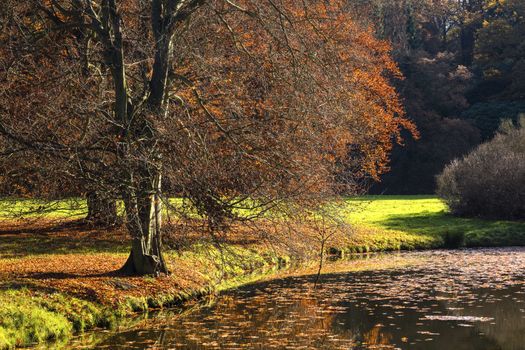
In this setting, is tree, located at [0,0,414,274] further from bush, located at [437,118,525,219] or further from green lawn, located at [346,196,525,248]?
bush, located at [437,118,525,219]

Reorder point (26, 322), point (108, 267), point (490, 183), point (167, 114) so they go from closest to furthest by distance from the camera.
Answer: point (26, 322) → point (167, 114) → point (108, 267) → point (490, 183)

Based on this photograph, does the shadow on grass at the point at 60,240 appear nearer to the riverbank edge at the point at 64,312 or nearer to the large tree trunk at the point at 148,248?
the large tree trunk at the point at 148,248

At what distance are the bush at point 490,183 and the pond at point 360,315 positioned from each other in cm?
1345

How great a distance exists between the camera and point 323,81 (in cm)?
2197

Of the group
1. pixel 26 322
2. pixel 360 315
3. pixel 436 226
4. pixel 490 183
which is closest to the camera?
pixel 26 322

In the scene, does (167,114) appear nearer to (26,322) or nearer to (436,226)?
(26,322)

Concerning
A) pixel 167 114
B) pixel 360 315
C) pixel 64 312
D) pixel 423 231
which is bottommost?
pixel 360 315

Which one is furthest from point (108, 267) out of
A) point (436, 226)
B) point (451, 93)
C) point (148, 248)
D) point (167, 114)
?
point (451, 93)

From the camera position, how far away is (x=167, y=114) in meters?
19.1

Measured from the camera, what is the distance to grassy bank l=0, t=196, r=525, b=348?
15805mm

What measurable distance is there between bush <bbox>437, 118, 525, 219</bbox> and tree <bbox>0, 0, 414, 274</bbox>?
18967mm

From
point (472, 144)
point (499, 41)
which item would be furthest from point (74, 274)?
point (499, 41)

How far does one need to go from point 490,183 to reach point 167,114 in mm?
24238

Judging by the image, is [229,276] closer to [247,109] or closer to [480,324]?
[247,109]
